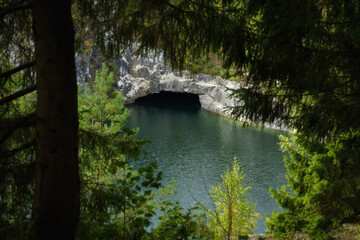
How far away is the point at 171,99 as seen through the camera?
4925 centimetres

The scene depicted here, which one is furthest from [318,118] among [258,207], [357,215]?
[258,207]

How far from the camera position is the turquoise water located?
1688 cm

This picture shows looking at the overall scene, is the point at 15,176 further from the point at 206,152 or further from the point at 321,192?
the point at 206,152

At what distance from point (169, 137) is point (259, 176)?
1075 cm

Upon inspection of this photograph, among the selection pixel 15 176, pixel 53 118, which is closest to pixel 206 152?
pixel 15 176

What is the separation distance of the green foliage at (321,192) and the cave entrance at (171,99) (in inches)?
1568

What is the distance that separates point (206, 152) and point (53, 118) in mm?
21912

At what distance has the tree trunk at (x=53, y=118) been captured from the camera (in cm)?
164

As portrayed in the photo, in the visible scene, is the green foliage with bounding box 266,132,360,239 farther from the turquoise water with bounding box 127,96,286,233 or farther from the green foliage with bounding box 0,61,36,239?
the turquoise water with bounding box 127,96,286,233

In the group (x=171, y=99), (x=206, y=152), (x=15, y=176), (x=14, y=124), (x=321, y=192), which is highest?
(x=171, y=99)

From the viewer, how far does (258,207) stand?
1500 centimetres

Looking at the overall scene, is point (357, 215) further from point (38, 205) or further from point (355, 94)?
point (38, 205)

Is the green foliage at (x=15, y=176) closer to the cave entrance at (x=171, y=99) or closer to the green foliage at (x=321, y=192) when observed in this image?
the green foliage at (x=321, y=192)

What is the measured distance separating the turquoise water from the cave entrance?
9114mm
